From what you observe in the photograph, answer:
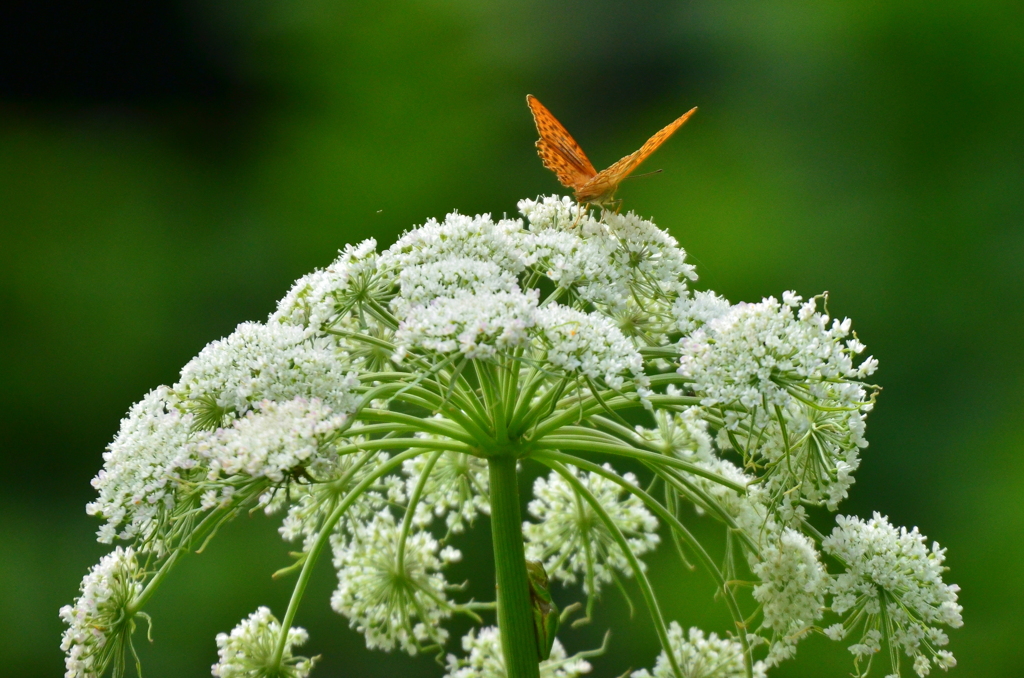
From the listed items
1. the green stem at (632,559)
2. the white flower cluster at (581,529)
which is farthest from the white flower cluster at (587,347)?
the white flower cluster at (581,529)

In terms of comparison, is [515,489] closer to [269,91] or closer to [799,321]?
[799,321]

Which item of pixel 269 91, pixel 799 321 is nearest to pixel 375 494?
pixel 799 321

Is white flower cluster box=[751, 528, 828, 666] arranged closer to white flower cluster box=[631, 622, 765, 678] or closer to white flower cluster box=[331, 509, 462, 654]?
white flower cluster box=[631, 622, 765, 678]

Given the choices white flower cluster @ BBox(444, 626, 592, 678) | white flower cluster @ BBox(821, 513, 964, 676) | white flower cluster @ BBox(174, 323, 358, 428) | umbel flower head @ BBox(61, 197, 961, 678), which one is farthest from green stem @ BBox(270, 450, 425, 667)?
white flower cluster @ BBox(821, 513, 964, 676)

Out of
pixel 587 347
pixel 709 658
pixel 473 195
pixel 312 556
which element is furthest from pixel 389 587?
pixel 473 195

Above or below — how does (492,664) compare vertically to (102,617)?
above

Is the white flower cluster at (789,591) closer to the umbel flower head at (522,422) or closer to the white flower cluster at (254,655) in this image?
the umbel flower head at (522,422)

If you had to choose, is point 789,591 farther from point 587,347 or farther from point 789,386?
point 587,347
